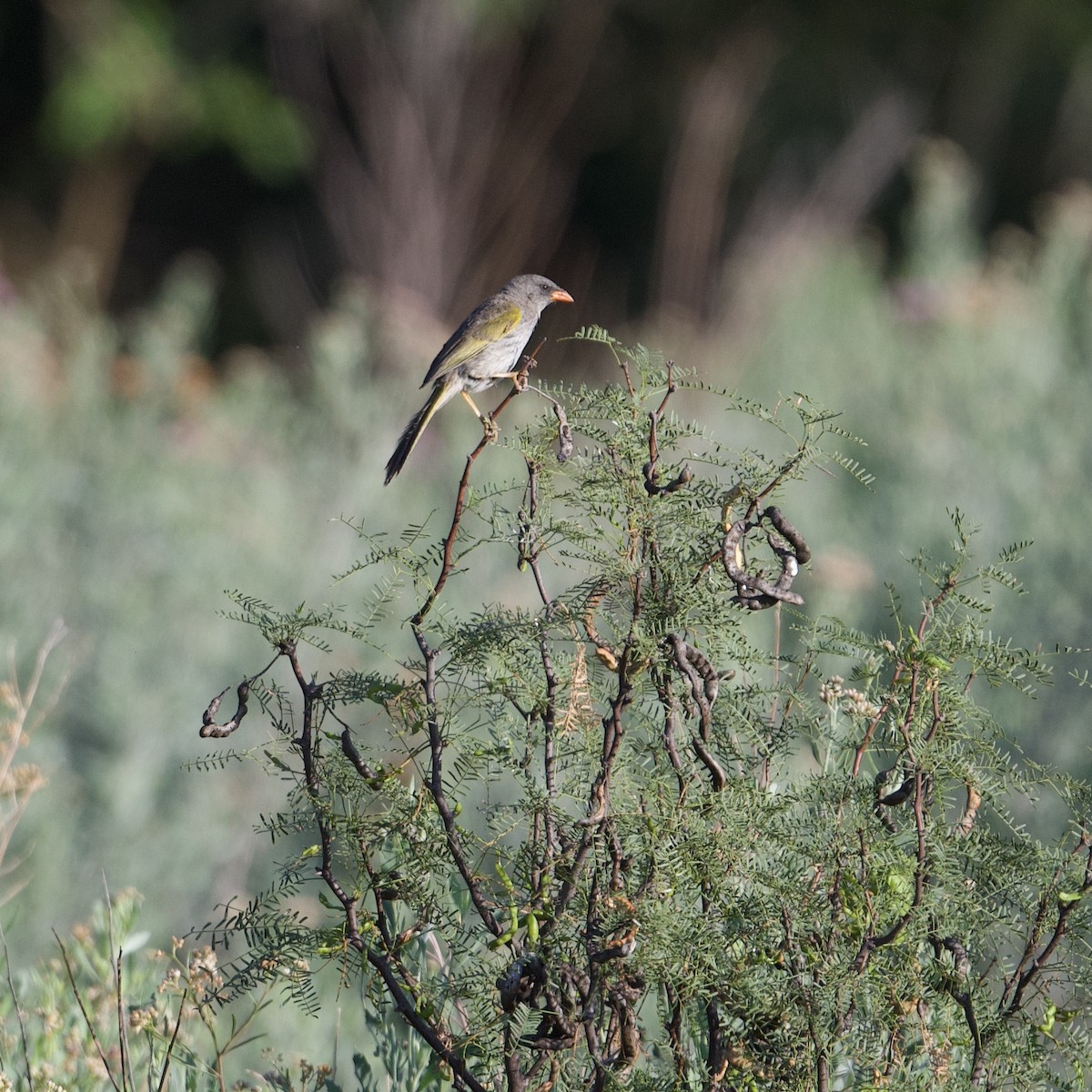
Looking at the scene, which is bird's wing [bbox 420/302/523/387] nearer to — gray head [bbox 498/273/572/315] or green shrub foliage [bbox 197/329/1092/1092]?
gray head [bbox 498/273/572/315]

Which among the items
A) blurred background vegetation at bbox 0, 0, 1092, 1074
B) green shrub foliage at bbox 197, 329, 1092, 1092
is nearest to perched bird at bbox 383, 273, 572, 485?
blurred background vegetation at bbox 0, 0, 1092, 1074

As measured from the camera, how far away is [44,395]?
716 centimetres

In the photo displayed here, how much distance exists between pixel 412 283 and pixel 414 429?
7616 millimetres

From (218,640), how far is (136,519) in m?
0.63

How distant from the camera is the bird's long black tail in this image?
137 inches

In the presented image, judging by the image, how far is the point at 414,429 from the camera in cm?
366

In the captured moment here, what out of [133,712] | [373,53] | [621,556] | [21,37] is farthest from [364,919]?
[21,37]

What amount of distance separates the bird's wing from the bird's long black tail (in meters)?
0.05

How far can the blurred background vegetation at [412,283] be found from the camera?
17.4ft

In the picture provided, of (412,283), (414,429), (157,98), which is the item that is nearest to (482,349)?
(414,429)

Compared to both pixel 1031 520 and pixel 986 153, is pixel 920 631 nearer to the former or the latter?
pixel 1031 520

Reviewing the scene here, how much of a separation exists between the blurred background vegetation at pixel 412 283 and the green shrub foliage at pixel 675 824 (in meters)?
0.41

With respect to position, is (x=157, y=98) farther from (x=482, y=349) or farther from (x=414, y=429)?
(x=414, y=429)

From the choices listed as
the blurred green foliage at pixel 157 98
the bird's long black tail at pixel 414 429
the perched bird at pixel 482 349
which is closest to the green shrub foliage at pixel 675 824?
the bird's long black tail at pixel 414 429
